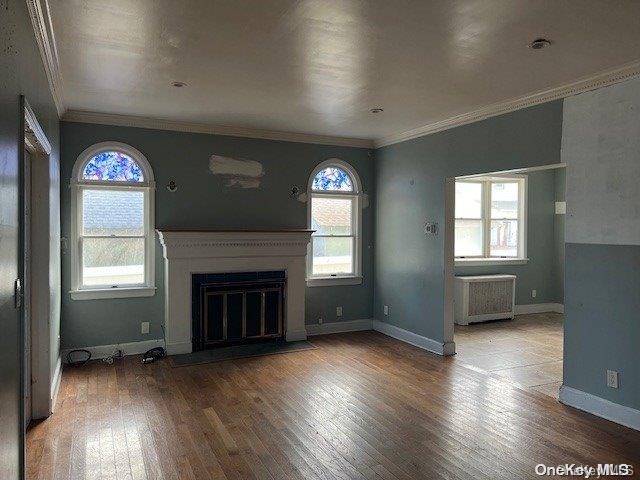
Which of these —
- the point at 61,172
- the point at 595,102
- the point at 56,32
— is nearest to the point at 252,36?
the point at 56,32

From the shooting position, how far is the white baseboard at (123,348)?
498 cm

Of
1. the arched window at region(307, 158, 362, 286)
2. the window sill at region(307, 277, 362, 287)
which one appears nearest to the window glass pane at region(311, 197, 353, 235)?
the arched window at region(307, 158, 362, 286)

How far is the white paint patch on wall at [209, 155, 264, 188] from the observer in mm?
5504

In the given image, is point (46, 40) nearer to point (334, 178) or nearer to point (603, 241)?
point (334, 178)

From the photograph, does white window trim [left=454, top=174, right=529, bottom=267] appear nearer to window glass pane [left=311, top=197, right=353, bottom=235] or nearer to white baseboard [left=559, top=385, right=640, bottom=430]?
window glass pane [left=311, top=197, right=353, bottom=235]

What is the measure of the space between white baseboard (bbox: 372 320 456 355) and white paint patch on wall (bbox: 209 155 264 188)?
246 centimetres

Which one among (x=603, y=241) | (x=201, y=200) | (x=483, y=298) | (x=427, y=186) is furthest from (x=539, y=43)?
(x=483, y=298)

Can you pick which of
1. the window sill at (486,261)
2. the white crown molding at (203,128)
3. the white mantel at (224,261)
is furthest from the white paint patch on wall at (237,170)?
the window sill at (486,261)

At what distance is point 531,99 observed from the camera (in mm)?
4062

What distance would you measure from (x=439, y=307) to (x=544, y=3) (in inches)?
137

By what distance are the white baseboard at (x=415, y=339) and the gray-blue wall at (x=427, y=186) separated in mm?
65

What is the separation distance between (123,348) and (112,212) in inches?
57.9

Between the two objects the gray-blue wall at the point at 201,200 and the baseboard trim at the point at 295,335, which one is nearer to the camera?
the gray-blue wall at the point at 201,200

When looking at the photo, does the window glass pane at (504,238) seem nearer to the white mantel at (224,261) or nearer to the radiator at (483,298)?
the radiator at (483,298)
